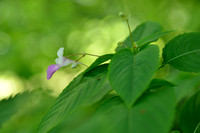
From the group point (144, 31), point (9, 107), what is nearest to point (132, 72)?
point (144, 31)

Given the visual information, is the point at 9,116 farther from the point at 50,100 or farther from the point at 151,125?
the point at 50,100

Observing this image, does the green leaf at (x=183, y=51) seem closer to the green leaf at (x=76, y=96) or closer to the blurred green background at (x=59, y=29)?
the green leaf at (x=76, y=96)

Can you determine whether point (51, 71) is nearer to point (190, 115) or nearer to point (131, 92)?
point (131, 92)

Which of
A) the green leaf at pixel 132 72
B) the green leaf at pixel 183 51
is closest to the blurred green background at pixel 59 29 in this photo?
the green leaf at pixel 183 51

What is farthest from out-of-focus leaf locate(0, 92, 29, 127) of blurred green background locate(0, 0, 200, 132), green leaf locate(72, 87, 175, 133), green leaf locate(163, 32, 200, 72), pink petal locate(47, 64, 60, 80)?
blurred green background locate(0, 0, 200, 132)

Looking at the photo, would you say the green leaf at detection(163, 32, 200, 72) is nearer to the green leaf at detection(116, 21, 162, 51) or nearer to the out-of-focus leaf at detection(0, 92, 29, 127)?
the green leaf at detection(116, 21, 162, 51)

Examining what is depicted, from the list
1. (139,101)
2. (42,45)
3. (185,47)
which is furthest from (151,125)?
(42,45)

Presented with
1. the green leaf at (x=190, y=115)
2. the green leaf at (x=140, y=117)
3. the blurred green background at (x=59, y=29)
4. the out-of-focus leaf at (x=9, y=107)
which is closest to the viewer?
the green leaf at (x=140, y=117)
